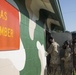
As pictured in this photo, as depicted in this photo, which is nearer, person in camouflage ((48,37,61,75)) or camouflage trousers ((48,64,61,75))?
person in camouflage ((48,37,61,75))

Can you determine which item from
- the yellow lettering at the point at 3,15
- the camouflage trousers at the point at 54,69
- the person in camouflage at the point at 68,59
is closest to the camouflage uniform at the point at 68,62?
the person in camouflage at the point at 68,59

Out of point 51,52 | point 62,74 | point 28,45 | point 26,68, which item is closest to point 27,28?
point 28,45

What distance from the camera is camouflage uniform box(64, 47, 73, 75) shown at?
10909 mm

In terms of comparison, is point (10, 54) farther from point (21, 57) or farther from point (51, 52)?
point (51, 52)

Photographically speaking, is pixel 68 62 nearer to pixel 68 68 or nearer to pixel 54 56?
pixel 68 68

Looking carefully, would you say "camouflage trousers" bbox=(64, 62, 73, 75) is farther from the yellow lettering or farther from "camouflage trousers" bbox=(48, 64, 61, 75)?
the yellow lettering

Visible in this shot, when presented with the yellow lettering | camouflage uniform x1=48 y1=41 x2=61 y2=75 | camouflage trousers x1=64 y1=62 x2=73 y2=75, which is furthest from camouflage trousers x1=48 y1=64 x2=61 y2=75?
the yellow lettering

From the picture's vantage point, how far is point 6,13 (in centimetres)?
387

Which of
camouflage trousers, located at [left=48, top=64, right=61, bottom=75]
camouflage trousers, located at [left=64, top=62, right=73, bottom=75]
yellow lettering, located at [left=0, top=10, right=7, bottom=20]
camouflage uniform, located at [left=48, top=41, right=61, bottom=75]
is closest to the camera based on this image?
yellow lettering, located at [left=0, top=10, right=7, bottom=20]

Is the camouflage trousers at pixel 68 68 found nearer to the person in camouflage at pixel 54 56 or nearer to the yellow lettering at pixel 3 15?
the person in camouflage at pixel 54 56

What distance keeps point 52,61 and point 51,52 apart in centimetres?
37

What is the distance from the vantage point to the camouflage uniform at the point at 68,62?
1091 centimetres

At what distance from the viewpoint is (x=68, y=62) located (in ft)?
36.2

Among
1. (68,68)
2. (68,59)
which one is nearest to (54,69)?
(68,68)
